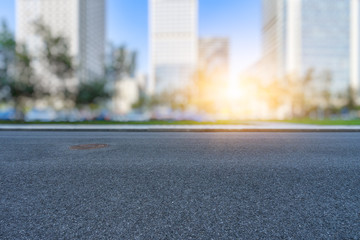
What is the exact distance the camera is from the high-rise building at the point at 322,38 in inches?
4067

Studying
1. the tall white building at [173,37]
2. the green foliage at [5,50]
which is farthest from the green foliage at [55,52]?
the tall white building at [173,37]

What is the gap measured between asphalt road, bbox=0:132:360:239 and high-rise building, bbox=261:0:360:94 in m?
113

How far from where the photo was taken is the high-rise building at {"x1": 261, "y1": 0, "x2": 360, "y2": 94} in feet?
339

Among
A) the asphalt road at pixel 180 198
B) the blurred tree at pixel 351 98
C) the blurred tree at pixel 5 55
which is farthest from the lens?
the blurred tree at pixel 351 98

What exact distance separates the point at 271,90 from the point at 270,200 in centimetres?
4447

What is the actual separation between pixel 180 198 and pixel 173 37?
154m

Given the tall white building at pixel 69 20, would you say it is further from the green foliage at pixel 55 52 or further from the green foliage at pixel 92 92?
the green foliage at pixel 55 52

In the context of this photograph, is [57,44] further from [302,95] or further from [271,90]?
[302,95]

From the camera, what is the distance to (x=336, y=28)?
108312 mm

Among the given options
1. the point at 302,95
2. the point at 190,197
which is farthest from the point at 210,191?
the point at 302,95

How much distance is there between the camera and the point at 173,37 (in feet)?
472

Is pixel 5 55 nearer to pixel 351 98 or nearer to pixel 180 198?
pixel 180 198

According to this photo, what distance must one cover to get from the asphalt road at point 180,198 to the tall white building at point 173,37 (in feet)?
461

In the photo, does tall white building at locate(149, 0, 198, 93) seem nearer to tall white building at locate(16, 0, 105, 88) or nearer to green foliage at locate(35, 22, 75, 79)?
tall white building at locate(16, 0, 105, 88)
